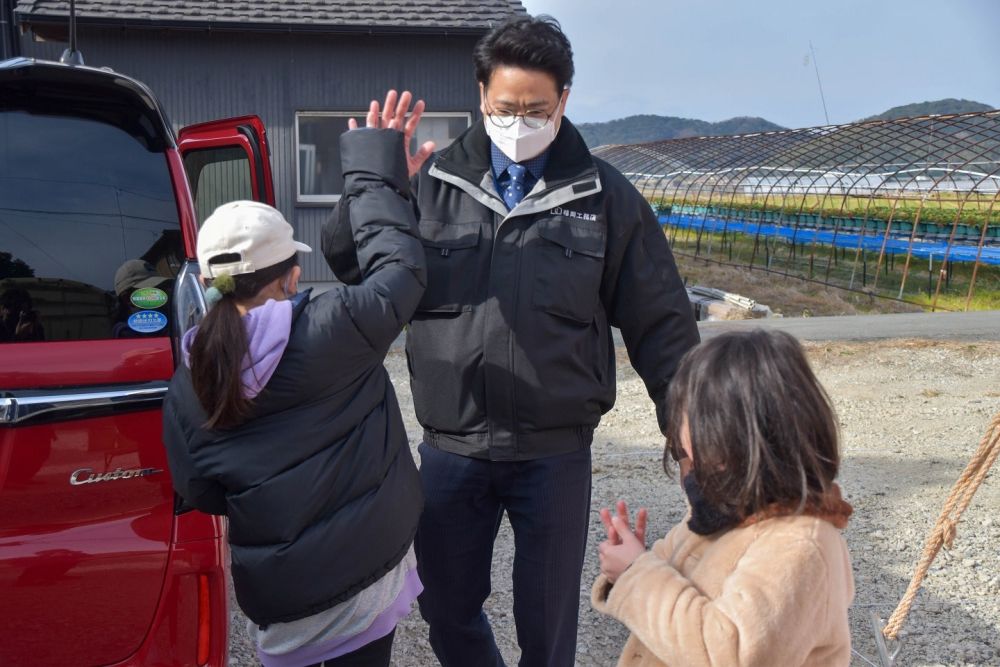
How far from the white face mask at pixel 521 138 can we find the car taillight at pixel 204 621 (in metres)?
1.38

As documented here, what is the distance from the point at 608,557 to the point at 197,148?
9.96ft

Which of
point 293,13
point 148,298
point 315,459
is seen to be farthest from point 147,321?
point 293,13

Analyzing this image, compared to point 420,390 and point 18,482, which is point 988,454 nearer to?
point 420,390

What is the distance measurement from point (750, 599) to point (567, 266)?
1.16 meters

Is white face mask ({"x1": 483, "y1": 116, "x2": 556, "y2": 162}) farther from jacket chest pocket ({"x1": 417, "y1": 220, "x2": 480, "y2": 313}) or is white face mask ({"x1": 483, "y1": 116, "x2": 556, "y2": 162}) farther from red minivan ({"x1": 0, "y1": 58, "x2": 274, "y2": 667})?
red minivan ({"x1": 0, "y1": 58, "x2": 274, "y2": 667})

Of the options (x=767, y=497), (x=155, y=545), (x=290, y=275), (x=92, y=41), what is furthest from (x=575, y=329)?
(x=92, y=41)

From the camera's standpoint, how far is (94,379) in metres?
2.23

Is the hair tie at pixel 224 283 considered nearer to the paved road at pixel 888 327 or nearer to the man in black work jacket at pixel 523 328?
the man in black work jacket at pixel 523 328

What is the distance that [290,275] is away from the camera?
216 cm

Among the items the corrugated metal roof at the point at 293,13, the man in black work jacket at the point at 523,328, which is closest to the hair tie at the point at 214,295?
the man in black work jacket at the point at 523,328

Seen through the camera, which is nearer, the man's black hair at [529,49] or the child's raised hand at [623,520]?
the child's raised hand at [623,520]

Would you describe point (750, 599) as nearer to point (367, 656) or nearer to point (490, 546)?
point (367, 656)

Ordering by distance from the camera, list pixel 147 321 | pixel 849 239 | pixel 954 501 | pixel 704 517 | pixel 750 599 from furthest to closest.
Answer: pixel 849 239
pixel 954 501
pixel 147 321
pixel 704 517
pixel 750 599

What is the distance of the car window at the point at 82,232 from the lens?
2.28 m
